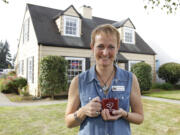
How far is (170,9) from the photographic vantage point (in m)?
5.72

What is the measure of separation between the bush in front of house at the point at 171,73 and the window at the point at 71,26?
9.33 metres

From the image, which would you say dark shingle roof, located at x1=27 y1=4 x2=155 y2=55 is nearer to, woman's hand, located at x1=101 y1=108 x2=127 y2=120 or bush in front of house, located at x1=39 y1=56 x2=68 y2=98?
bush in front of house, located at x1=39 y1=56 x2=68 y2=98

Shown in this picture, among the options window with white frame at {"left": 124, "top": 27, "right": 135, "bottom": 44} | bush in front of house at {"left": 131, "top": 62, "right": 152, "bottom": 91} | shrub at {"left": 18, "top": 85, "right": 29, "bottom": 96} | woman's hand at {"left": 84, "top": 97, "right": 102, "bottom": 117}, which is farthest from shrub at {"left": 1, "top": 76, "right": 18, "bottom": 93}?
woman's hand at {"left": 84, "top": 97, "right": 102, "bottom": 117}

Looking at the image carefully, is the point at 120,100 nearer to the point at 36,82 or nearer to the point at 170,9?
the point at 170,9

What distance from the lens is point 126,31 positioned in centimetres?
1541

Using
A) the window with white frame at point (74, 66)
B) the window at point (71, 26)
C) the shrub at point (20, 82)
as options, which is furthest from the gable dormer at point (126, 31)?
the shrub at point (20, 82)

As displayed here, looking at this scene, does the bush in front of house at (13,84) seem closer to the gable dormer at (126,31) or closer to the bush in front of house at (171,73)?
the gable dormer at (126,31)

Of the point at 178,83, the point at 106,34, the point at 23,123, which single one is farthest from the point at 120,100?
the point at 178,83

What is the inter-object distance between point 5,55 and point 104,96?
62981 mm

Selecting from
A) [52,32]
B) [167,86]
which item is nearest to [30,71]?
[52,32]

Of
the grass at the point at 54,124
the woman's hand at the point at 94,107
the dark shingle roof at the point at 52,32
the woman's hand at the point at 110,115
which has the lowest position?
the grass at the point at 54,124

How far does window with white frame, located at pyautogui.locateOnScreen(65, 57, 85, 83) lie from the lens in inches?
467

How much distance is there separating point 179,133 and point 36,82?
9.12 m

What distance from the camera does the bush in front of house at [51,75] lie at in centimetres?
994
